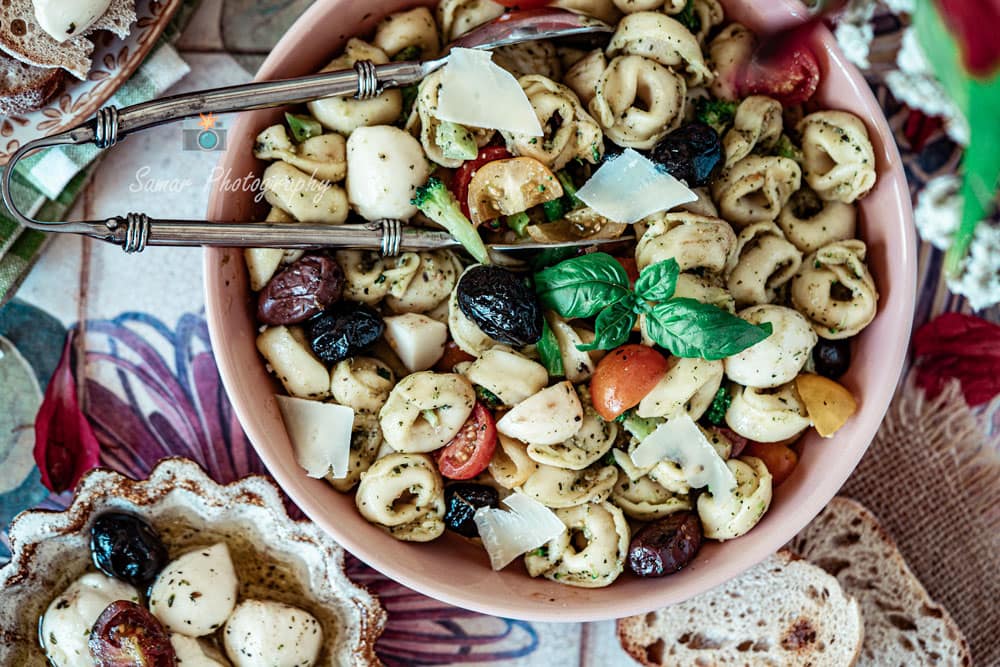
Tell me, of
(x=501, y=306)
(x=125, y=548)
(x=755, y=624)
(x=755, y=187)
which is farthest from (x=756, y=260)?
(x=125, y=548)

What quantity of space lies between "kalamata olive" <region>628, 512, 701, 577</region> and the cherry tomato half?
0.28m

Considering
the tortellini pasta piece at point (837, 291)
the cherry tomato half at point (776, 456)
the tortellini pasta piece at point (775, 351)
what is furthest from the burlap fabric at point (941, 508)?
the tortellini pasta piece at point (775, 351)

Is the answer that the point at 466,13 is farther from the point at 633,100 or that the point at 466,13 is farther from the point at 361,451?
the point at 361,451

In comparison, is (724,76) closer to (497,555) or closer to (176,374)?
(497,555)

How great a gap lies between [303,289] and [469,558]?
893mm

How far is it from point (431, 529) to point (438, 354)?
48 centimetres

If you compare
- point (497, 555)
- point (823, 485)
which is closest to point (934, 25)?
point (823, 485)

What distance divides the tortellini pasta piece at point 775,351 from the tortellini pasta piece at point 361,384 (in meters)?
0.94

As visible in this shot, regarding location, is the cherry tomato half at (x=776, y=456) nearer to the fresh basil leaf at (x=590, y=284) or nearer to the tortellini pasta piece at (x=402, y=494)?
the fresh basil leaf at (x=590, y=284)

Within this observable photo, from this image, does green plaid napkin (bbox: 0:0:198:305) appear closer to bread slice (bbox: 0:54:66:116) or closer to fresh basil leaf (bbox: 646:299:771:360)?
bread slice (bbox: 0:54:66:116)

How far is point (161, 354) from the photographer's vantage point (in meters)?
3.03

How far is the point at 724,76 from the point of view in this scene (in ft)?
8.68

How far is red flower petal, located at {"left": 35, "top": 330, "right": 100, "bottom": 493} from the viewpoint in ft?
9.57

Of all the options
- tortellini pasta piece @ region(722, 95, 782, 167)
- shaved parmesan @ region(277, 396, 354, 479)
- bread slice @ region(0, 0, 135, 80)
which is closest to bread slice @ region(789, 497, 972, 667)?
tortellini pasta piece @ region(722, 95, 782, 167)
